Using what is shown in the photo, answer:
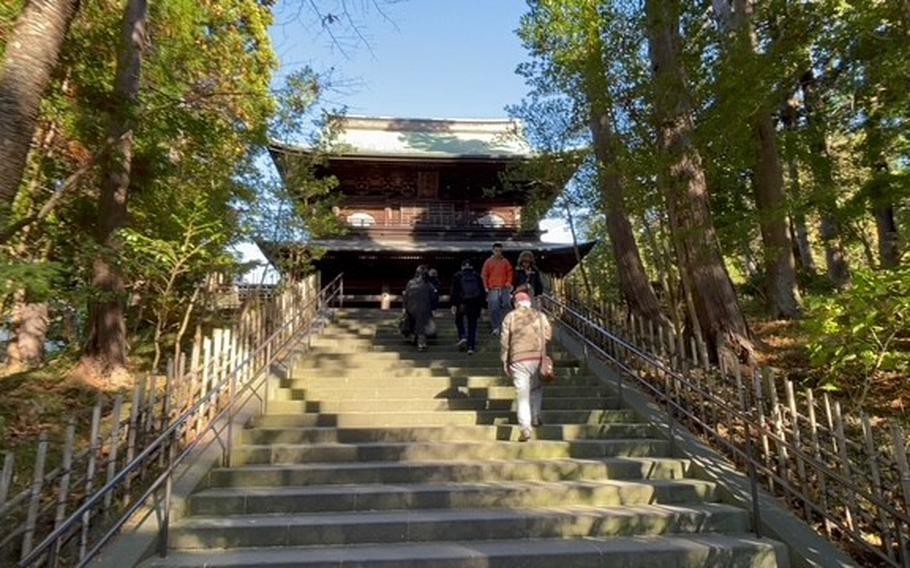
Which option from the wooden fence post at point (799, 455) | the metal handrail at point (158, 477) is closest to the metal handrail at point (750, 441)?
the wooden fence post at point (799, 455)

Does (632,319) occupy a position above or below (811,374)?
above

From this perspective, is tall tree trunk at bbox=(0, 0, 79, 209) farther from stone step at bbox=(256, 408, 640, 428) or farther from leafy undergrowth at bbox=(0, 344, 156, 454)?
stone step at bbox=(256, 408, 640, 428)

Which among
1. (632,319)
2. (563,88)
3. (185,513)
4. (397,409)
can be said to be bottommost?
(185,513)

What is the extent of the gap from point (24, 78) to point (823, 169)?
1205 centimetres

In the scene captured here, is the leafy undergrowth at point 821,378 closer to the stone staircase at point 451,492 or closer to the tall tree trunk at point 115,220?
the stone staircase at point 451,492

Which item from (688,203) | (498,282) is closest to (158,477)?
(498,282)

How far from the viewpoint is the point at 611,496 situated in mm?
4520

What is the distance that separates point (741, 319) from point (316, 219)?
25.1 feet

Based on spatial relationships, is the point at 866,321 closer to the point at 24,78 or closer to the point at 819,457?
the point at 819,457

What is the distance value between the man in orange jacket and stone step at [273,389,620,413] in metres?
2.43

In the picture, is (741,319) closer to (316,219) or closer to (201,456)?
(201,456)

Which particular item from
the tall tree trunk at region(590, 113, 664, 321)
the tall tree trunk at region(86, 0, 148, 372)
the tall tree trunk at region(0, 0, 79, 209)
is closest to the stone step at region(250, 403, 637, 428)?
the tall tree trunk at region(86, 0, 148, 372)

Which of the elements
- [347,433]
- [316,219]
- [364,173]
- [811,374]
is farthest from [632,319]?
[364,173]

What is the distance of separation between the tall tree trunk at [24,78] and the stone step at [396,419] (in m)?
3.26
